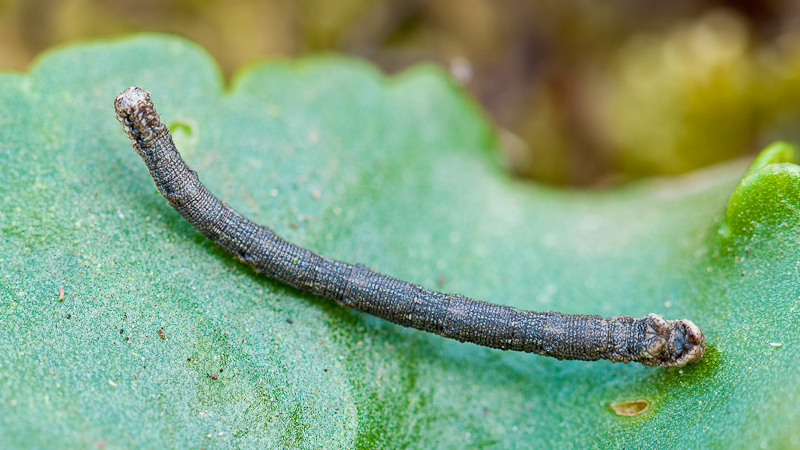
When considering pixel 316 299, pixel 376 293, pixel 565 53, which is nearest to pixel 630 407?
pixel 376 293

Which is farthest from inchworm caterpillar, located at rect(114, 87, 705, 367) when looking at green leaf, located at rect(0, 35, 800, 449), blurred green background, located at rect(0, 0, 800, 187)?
blurred green background, located at rect(0, 0, 800, 187)

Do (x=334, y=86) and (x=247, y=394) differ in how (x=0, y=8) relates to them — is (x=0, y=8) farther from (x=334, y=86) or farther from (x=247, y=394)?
(x=247, y=394)

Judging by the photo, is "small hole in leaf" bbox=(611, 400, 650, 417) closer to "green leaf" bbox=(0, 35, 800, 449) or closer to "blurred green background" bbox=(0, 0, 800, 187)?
"green leaf" bbox=(0, 35, 800, 449)

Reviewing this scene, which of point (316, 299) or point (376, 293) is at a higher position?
point (376, 293)

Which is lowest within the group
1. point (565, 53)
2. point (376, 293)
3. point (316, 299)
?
point (316, 299)

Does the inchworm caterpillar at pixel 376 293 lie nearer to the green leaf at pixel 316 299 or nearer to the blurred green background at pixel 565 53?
the green leaf at pixel 316 299

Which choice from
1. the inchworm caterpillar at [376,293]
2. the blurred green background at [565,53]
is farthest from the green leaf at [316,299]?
the blurred green background at [565,53]

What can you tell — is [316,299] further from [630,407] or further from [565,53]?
[565,53]
